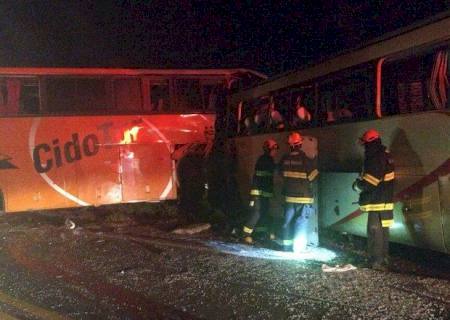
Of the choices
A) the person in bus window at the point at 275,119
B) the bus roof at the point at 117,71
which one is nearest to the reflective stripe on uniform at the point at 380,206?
the person in bus window at the point at 275,119

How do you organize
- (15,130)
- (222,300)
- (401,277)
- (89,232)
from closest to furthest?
(222,300), (401,277), (89,232), (15,130)

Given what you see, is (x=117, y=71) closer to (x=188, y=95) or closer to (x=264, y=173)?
(x=188, y=95)

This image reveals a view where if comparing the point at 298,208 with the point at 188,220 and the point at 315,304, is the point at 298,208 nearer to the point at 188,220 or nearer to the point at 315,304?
the point at 315,304

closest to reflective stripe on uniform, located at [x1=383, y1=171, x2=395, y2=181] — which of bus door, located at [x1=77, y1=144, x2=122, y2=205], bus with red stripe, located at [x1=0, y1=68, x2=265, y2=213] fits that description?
bus with red stripe, located at [x1=0, y1=68, x2=265, y2=213]

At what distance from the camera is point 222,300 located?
6.06 meters

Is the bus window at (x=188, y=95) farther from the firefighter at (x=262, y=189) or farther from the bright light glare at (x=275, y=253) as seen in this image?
the bright light glare at (x=275, y=253)

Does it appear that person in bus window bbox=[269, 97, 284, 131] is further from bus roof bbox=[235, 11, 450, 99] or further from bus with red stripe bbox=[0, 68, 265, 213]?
bus with red stripe bbox=[0, 68, 265, 213]

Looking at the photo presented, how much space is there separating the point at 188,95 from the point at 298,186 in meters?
6.88

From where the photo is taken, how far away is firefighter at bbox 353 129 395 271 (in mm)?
6887

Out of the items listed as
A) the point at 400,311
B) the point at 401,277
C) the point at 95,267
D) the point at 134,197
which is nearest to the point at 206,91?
the point at 134,197

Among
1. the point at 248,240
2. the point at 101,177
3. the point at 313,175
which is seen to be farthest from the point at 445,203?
the point at 101,177

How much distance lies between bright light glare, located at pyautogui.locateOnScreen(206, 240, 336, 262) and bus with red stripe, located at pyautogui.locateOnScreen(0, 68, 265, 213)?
18.5ft

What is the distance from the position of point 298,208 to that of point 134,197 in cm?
716

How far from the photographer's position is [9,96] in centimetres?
1320
